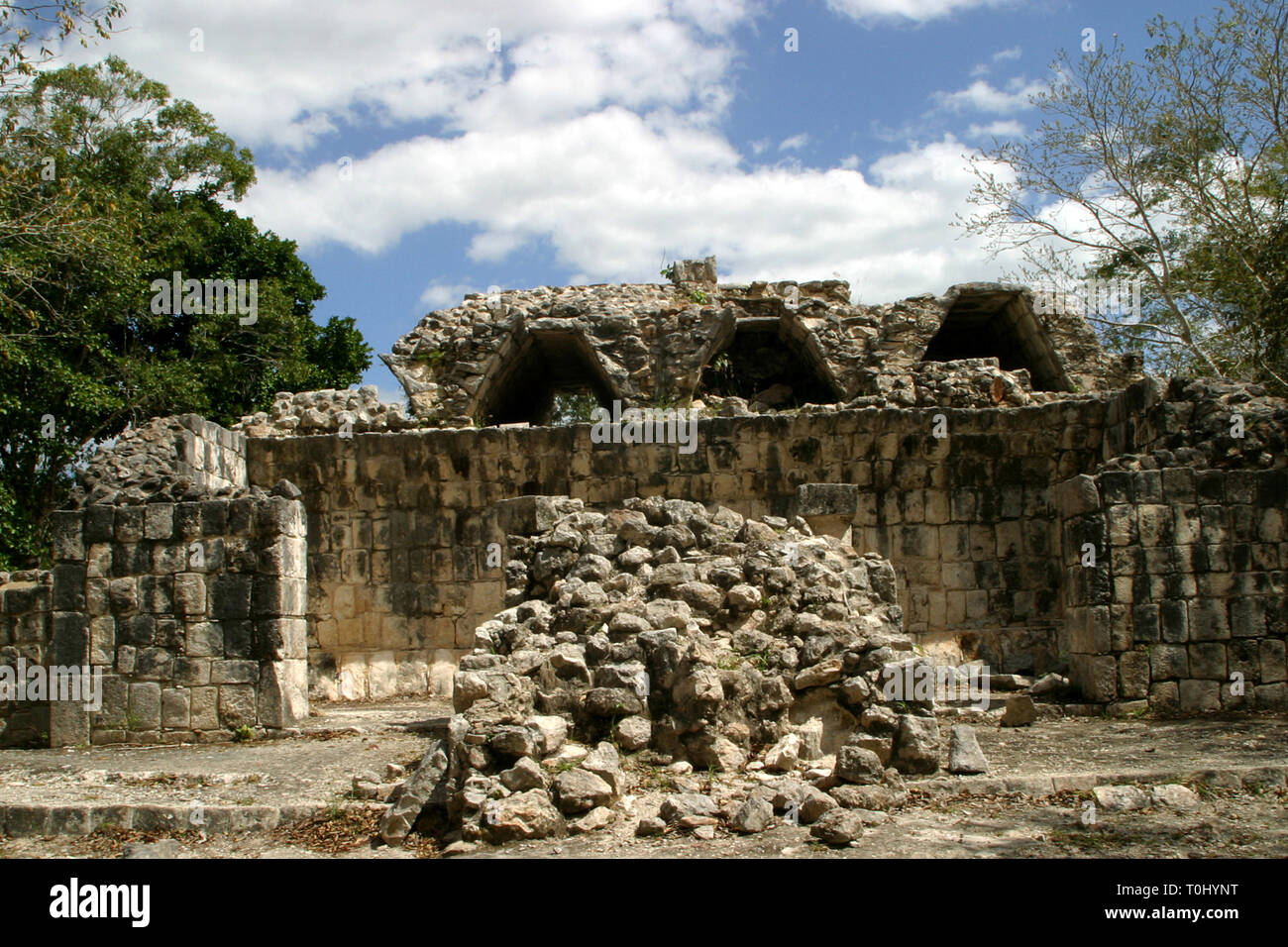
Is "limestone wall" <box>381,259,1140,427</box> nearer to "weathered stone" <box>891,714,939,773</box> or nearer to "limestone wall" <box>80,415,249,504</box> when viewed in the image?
"limestone wall" <box>80,415,249,504</box>

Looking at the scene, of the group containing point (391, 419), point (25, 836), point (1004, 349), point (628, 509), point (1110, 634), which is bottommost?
point (25, 836)

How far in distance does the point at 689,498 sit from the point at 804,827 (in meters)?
7.10

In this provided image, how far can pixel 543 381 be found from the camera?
17.4 meters

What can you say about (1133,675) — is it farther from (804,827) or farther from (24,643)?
(24,643)

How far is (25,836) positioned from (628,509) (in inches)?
189

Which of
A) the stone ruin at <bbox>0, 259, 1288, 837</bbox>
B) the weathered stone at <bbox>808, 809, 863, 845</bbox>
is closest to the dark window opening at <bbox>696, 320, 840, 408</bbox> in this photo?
the stone ruin at <bbox>0, 259, 1288, 837</bbox>

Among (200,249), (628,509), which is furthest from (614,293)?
(200,249)

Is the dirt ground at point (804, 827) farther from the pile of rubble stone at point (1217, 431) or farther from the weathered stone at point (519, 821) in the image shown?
the pile of rubble stone at point (1217, 431)

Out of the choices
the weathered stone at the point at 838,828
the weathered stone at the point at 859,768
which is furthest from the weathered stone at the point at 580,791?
the weathered stone at the point at 859,768

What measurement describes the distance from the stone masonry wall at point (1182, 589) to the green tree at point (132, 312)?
45.3 ft

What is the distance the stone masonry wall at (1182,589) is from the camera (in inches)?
345

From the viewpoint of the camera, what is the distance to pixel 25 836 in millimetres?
6164

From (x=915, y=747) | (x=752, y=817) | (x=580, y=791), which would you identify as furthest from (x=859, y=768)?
(x=580, y=791)
